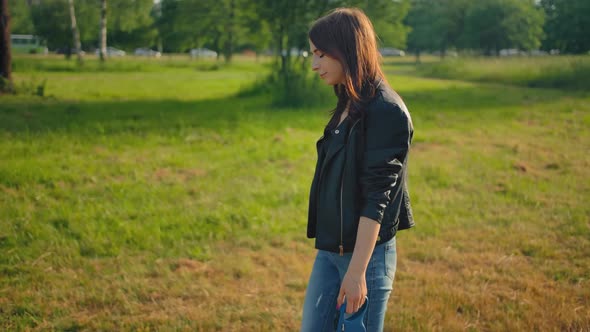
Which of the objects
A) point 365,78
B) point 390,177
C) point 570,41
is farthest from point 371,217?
point 570,41

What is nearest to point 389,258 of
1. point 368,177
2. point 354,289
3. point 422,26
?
point 354,289

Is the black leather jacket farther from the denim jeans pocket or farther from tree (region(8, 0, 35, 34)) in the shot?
tree (region(8, 0, 35, 34))

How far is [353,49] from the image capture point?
1.87m

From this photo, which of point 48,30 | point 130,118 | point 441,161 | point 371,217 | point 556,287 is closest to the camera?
point 371,217

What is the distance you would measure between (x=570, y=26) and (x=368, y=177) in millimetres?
28940

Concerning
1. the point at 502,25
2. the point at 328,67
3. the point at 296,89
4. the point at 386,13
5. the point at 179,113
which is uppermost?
the point at 502,25

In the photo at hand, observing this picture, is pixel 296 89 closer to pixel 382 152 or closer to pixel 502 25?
pixel 382 152

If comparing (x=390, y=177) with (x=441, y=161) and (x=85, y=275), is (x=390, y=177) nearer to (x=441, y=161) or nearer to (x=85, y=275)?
(x=85, y=275)

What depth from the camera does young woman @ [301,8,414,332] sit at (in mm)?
1854

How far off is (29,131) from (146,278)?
21.5 feet

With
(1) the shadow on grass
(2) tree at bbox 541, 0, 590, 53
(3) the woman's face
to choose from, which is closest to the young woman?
(3) the woman's face

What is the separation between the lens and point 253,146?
9.08m

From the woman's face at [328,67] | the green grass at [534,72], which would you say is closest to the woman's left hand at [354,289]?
the woman's face at [328,67]

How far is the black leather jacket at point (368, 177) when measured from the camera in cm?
185
